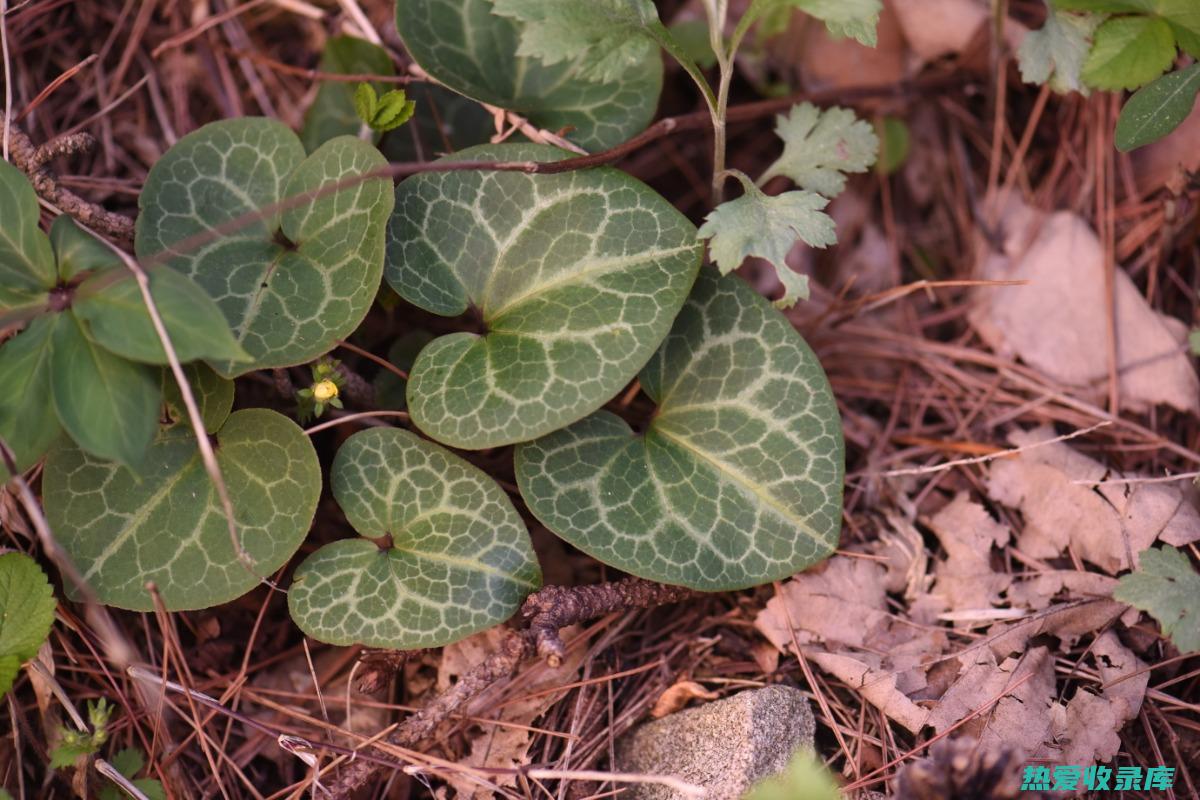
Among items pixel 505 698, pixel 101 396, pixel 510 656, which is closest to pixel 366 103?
pixel 101 396

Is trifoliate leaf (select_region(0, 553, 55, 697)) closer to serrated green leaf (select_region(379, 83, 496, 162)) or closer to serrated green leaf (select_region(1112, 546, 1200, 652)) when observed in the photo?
serrated green leaf (select_region(379, 83, 496, 162))

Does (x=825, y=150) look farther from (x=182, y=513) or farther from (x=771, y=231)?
(x=182, y=513)

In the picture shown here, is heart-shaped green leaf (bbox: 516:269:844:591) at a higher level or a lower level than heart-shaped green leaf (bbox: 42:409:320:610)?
lower

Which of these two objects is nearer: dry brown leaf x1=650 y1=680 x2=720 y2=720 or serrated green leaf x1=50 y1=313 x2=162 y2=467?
serrated green leaf x1=50 y1=313 x2=162 y2=467

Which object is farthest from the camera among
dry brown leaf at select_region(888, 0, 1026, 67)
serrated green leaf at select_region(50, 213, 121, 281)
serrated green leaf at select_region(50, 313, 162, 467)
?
dry brown leaf at select_region(888, 0, 1026, 67)

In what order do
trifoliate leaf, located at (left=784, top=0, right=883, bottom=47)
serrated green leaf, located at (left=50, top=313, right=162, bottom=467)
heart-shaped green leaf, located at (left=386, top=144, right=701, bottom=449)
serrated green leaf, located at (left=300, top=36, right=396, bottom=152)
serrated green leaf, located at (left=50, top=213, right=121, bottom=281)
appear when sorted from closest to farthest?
serrated green leaf, located at (left=50, top=313, right=162, bottom=467) → serrated green leaf, located at (left=50, top=213, right=121, bottom=281) → trifoliate leaf, located at (left=784, top=0, right=883, bottom=47) → heart-shaped green leaf, located at (left=386, top=144, right=701, bottom=449) → serrated green leaf, located at (left=300, top=36, right=396, bottom=152)

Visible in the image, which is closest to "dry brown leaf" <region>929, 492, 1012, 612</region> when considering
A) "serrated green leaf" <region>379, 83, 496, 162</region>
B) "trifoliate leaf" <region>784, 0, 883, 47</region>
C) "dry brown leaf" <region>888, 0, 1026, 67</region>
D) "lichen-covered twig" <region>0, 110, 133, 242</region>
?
"trifoliate leaf" <region>784, 0, 883, 47</region>

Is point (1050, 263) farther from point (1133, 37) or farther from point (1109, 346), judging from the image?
point (1133, 37)

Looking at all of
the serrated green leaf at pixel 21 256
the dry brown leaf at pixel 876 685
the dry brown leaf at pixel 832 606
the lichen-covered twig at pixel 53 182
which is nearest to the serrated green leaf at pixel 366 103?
the lichen-covered twig at pixel 53 182
